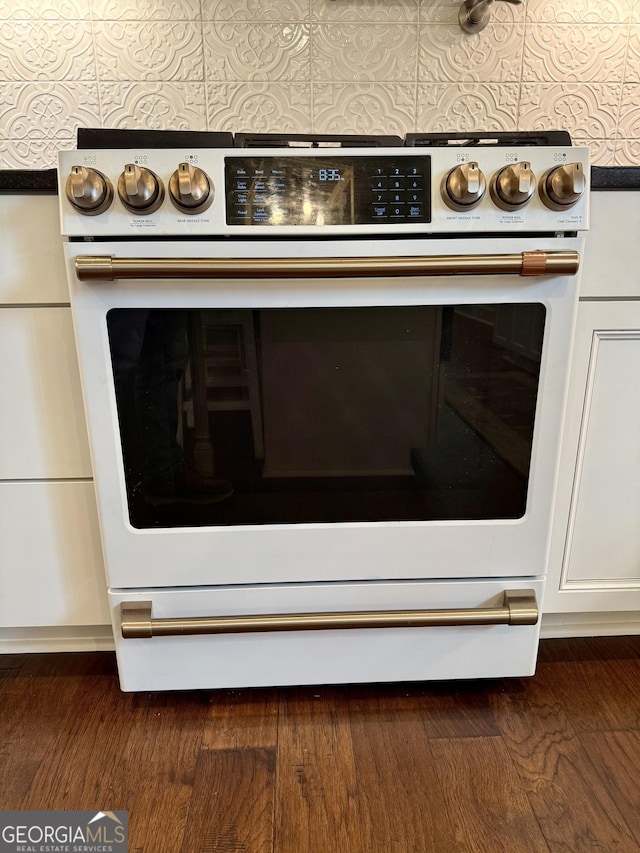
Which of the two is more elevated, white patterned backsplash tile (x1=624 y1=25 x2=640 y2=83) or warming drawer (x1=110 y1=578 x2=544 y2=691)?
white patterned backsplash tile (x1=624 y1=25 x2=640 y2=83)

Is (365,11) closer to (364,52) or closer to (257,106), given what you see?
(364,52)

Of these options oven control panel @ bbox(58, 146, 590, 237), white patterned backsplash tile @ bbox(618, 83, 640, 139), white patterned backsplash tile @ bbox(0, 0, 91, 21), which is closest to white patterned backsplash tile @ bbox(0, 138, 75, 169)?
white patterned backsplash tile @ bbox(0, 0, 91, 21)

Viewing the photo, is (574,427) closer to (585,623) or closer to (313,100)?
(585,623)

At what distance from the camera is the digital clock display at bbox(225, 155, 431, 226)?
2.56 ft

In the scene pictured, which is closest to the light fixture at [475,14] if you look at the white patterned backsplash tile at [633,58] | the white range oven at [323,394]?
the white patterned backsplash tile at [633,58]

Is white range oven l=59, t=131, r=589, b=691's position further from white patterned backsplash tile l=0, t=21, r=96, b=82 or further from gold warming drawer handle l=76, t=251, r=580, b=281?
white patterned backsplash tile l=0, t=21, r=96, b=82

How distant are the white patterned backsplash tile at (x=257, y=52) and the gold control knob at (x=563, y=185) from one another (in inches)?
30.4

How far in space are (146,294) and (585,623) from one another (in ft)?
3.28

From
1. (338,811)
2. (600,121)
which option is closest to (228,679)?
(338,811)

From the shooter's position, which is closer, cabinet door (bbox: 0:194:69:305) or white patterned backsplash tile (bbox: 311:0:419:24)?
cabinet door (bbox: 0:194:69:305)

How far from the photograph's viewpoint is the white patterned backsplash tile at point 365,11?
1276 millimetres

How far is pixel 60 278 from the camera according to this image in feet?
2.85

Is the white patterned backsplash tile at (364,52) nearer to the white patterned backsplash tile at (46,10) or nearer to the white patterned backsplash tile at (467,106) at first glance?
the white patterned backsplash tile at (467,106)

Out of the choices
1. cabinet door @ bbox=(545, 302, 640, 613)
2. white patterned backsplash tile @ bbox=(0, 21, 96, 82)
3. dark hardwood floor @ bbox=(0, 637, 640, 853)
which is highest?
white patterned backsplash tile @ bbox=(0, 21, 96, 82)
